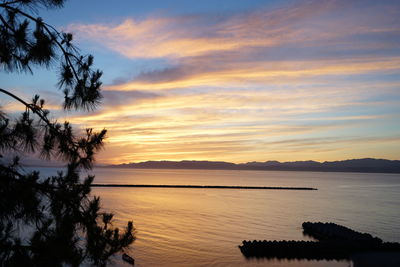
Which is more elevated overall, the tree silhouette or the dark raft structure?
the tree silhouette

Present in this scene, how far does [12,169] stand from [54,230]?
39.8 inches

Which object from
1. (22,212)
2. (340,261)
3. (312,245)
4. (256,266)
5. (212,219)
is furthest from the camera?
(212,219)

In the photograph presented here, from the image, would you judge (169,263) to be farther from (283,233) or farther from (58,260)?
(58,260)

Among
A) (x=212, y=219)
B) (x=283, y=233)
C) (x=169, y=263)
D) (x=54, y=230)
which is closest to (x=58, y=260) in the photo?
(x=54, y=230)

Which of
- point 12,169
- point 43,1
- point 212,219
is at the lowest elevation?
point 212,219

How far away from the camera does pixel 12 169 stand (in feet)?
14.3

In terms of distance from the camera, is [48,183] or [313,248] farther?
[313,248]

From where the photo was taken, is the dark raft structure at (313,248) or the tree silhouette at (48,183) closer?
the tree silhouette at (48,183)

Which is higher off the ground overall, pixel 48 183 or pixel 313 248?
pixel 48 183

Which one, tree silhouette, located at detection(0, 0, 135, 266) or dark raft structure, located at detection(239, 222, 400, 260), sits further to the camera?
dark raft structure, located at detection(239, 222, 400, 260)

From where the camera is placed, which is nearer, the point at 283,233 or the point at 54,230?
the point at 54,230

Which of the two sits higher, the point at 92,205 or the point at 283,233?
the point at 92,205

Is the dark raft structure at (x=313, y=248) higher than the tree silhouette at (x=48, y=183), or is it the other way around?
the tree silhouette at (x=48, y=183)

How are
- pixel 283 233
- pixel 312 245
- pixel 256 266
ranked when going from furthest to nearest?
pixel 283 233, pixel 312 245, pixel 256 266
